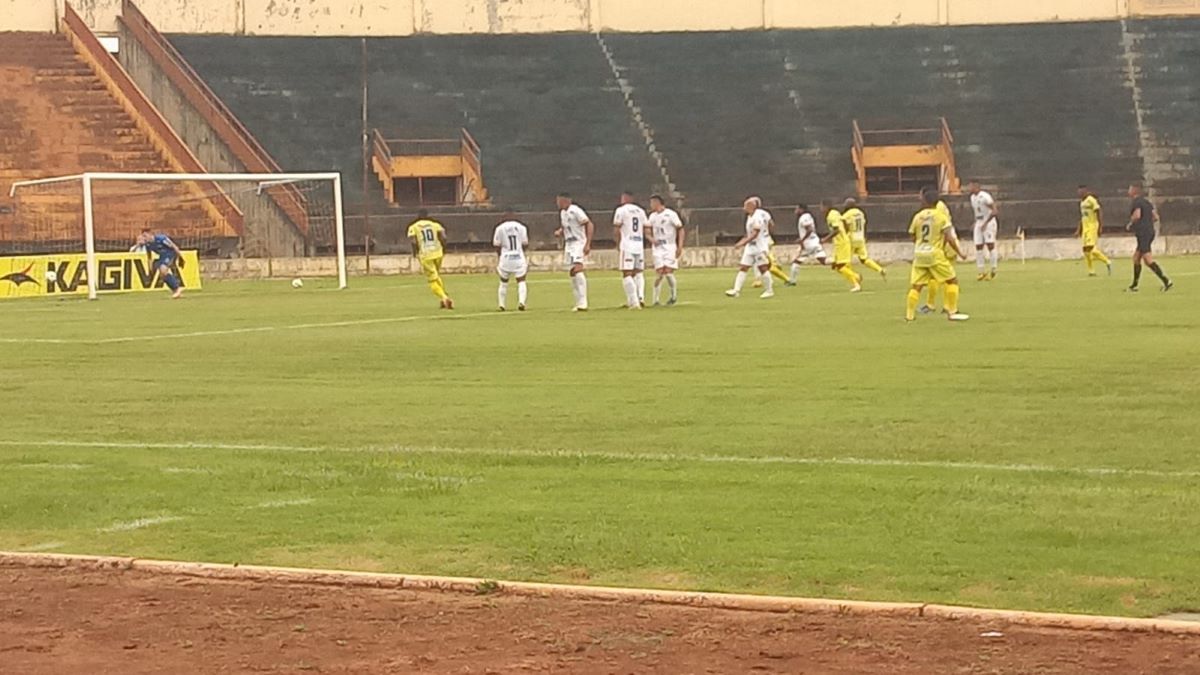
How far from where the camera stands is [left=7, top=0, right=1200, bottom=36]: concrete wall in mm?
63844

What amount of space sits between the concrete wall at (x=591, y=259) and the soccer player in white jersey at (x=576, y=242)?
20.8 m

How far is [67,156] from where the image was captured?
178 ft

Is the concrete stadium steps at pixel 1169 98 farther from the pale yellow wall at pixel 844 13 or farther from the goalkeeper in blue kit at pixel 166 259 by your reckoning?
the goalkeeper in blue kit at pixel 166 259

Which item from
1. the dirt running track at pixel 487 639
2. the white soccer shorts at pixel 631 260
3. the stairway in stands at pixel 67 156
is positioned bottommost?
the dirt running track at pixel 487 639

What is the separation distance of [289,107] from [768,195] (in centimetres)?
1497

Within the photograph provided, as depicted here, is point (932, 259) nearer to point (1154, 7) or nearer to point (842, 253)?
point (842, 253)

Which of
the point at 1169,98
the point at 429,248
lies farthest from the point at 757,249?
the point at 1169,98

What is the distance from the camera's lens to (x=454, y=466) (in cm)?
1236

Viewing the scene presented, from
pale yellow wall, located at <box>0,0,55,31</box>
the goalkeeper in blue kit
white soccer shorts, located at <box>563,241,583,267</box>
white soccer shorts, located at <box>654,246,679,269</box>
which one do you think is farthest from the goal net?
white soccer shorts, located at <box>563,241,583,267</box>

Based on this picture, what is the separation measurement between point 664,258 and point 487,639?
2526 cm

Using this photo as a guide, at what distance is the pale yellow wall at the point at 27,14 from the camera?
61375 millimetres

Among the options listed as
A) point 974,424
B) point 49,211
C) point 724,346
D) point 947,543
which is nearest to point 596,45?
point 49,211

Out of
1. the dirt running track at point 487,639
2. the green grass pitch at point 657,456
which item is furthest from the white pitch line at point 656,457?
the dirt running track at point 487,639

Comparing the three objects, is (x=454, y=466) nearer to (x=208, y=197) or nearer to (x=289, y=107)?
(x=208, y=197)
